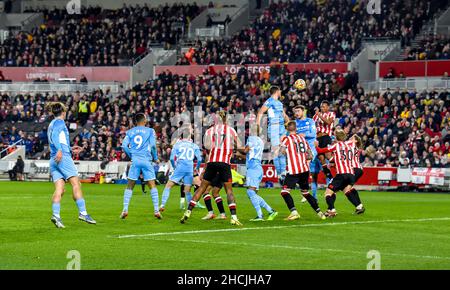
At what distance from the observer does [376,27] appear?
5378cm

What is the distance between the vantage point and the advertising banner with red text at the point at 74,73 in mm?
59719

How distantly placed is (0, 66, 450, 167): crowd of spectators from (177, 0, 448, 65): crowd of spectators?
318cm

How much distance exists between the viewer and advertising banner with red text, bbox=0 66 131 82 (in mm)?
59719

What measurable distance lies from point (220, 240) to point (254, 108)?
104 feet

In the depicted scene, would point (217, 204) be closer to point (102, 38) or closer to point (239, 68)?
point (239, 68)

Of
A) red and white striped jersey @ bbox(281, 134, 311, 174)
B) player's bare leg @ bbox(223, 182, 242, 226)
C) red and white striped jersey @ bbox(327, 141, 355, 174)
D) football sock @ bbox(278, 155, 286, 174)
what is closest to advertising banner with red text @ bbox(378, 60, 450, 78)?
football sock @ bbox(278, 155, 286, 174)

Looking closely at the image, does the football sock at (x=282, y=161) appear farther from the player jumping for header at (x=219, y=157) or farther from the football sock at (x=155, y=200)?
the player jumping for header at (x=219, y=157)

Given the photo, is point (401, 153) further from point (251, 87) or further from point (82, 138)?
point (82, 138)

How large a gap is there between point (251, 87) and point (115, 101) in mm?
8825

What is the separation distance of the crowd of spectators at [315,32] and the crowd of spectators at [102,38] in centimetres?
410

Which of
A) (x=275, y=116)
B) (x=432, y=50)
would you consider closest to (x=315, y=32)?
(x=432, y=50)

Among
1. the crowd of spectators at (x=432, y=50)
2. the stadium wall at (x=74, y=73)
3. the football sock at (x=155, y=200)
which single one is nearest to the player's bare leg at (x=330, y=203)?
the football sock at (x=155, y=200)

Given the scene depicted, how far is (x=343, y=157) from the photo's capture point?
2367 cm

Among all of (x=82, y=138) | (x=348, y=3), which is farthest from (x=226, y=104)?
(x=348, y=3)
